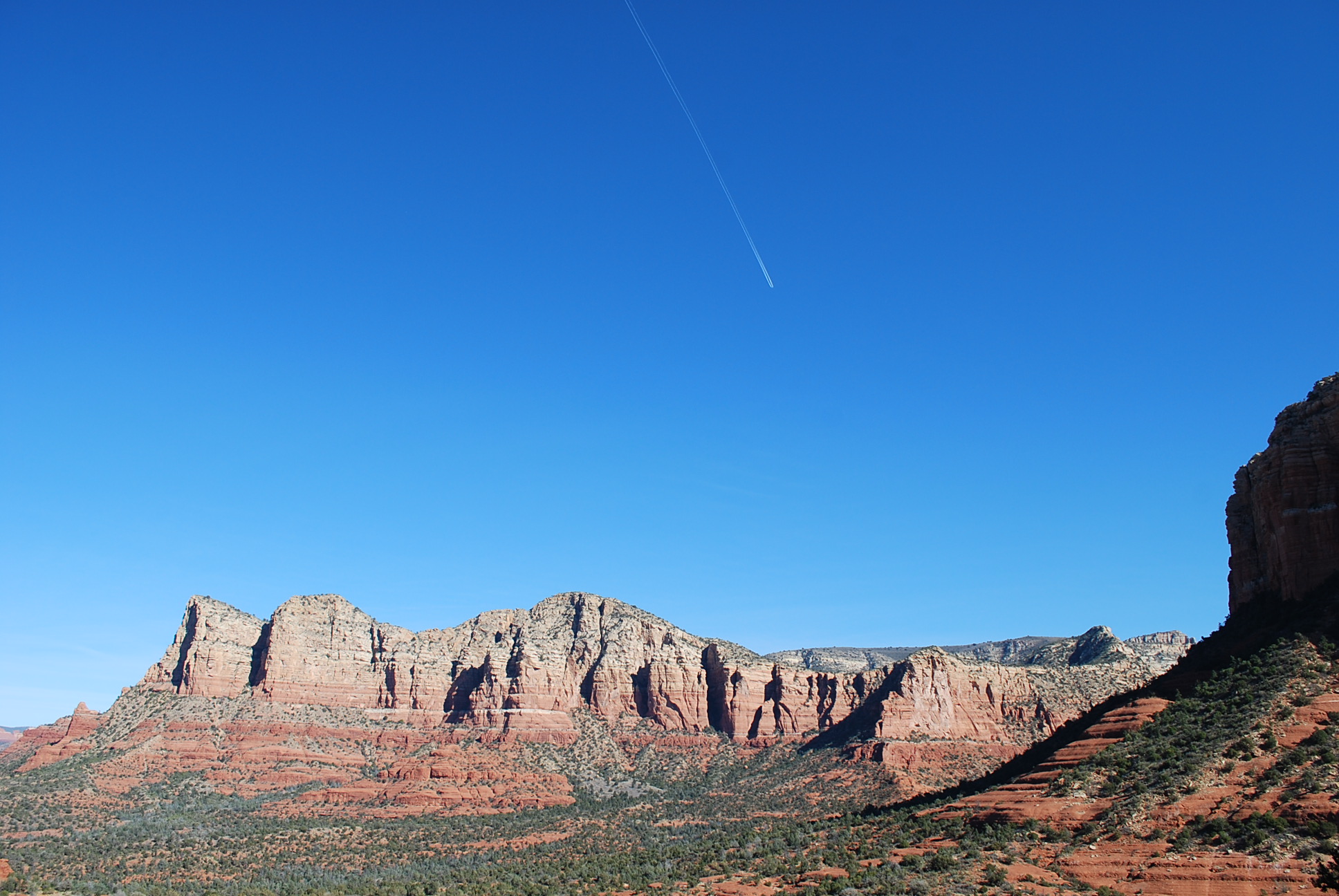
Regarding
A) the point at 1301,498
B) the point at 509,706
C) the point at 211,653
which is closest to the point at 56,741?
the point at 211,653

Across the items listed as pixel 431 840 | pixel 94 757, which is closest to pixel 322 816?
pixel 431 840

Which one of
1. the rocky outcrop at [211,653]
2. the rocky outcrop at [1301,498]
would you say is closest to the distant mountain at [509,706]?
the rocky outcrop at [211,653]

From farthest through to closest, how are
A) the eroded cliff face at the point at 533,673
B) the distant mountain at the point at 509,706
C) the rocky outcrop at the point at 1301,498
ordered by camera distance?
1. the eroded cliff face at the point at 533,673
2. the distant mountain at the point at 509,706
3. the rocky outcrop at the point at 1301,498

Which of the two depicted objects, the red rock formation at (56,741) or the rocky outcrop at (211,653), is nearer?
the red rock formation at (56,741)

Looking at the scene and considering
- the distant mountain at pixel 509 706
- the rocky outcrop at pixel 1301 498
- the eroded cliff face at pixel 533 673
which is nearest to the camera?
the rocky outcrop at pixel 1301 498

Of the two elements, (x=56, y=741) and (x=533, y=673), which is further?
(x=533, y=673)

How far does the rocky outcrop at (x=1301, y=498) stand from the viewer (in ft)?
173

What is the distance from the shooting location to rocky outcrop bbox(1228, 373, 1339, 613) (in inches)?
2073

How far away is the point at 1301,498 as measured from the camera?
53.3 metres

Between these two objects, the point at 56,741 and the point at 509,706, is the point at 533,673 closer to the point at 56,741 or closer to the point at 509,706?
the point at 509,706

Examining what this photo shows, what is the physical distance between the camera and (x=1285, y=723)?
43.6 m

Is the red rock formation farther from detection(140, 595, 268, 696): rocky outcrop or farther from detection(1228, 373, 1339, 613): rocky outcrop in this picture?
detection(1228, 373, 1339, 613): rocky outcrop

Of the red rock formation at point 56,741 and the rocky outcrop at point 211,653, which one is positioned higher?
the rocky outcrop at point 211,653

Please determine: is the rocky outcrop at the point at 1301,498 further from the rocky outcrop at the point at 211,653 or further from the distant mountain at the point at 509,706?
the rocky outcrop at the point at 211,653
